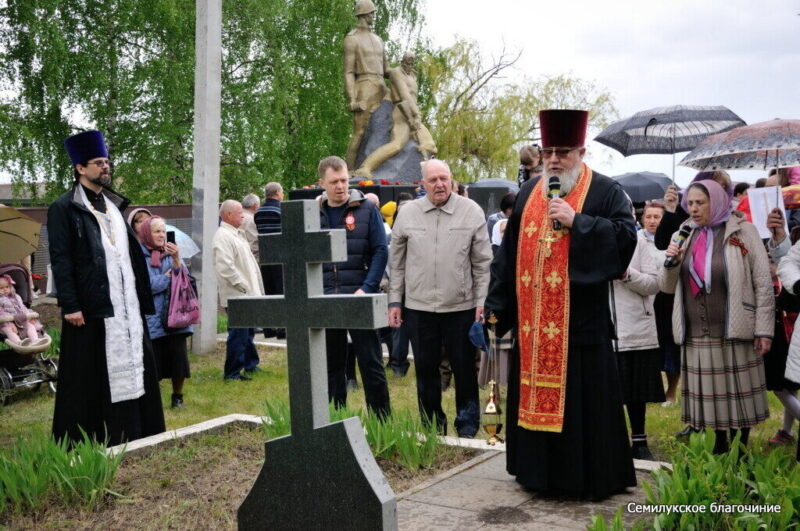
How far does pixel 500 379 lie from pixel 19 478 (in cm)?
421

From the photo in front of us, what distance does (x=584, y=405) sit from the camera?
4.61 m

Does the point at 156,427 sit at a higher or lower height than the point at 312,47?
lower

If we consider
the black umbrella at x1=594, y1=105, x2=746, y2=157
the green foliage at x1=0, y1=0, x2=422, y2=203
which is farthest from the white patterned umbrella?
the green foliage at x1=0, y1=0, x2=422, y2=203

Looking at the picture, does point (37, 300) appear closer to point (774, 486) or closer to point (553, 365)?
point (553, 365)

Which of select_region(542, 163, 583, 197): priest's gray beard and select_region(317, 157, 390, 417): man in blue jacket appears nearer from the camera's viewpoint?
select_region(542, 163, 583, 197): priest's gray beard

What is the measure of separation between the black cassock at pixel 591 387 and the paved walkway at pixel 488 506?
10 cm

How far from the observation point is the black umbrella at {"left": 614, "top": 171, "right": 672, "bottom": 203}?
532 inches

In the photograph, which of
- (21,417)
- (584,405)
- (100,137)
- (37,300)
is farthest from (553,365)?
(37,300)

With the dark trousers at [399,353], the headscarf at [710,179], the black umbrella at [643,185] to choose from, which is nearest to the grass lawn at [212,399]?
the dark trousers at [399,353]

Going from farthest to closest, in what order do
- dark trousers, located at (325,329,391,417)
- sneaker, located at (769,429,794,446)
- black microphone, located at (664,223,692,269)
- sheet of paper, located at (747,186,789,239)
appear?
dark trousers, located at (325,329,391,417)
sneaker, located at (769,429,794,446)
sheet of paper, located at (747,186,789,239)
black microphone, located at (664,223,692,269)

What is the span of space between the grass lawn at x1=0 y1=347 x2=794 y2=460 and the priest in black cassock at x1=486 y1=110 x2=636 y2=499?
1.46 m

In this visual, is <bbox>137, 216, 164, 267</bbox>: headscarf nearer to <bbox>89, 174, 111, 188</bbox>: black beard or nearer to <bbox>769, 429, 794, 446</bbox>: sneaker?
<bbox>89, 174, 111, 188</bbox>: black beard

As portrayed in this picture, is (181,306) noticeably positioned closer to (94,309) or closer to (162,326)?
(162,326)

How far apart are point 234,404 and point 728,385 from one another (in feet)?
14.9
